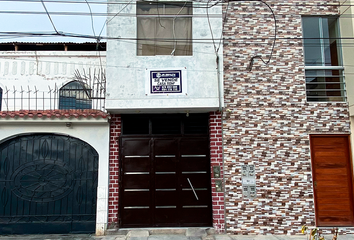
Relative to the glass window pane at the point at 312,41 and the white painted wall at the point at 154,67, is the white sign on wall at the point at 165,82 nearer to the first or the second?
the white painted wall at the point at 154,67

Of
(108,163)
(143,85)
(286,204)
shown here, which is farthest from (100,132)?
(286,204)

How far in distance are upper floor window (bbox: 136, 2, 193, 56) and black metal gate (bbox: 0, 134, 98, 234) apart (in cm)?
294

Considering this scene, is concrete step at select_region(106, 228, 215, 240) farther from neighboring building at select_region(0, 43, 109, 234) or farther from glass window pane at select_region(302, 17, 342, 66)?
glass window pane at select_region(302, 17, 342, 66)

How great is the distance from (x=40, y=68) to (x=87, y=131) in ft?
20.8

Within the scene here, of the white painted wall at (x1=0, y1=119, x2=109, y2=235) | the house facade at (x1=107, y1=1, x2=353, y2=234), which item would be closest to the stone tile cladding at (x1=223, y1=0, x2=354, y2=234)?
the house facade at (x1=107, y1=1, x2=353, y2=234)

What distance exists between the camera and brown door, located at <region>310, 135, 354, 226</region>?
644 cm

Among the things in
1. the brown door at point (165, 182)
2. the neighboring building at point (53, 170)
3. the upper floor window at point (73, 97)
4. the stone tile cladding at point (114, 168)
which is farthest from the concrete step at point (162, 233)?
the upper floor window at point (73, 97)

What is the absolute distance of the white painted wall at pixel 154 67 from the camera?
20.8 feet

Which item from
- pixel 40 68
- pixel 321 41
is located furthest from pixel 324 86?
pixel 40 68

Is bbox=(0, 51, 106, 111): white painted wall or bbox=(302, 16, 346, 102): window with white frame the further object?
bbox=(0, 51, 106, 111): white painted wall

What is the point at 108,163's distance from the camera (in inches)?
258

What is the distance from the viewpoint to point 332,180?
6.55m

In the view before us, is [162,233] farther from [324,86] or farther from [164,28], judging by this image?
[324,86]

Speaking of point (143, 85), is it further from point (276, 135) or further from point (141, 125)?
point (276, 135)
